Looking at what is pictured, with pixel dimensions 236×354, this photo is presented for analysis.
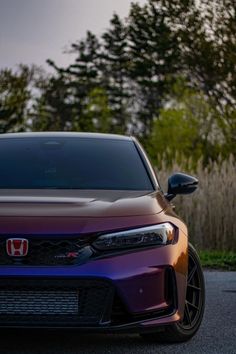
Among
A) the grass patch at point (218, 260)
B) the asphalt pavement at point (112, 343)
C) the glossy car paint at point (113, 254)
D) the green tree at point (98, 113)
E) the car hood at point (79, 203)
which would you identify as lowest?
the green tree at point (98, 113)

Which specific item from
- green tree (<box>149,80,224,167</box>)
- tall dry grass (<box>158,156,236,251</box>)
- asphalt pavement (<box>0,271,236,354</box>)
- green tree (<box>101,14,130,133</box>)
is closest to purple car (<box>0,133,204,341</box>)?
asphalt pavement (<box>0,271,236,354</box>)

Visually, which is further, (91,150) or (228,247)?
(228,247)

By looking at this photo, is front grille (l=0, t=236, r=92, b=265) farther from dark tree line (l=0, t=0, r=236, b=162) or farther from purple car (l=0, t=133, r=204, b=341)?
dark tree line (l=0, t=0, r=236, b=162)

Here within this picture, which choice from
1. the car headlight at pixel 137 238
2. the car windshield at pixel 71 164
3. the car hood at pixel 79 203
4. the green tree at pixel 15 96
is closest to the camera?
the car headlight at pixel 137 238

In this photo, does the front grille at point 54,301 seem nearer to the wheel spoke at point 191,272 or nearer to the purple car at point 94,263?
the purple car at point 94,263

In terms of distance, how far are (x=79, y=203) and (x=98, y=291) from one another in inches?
24.8

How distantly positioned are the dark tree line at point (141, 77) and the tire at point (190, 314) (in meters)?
26.2

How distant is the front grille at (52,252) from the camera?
17.9 ft

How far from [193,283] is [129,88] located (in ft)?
198

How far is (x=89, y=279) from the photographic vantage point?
17.9 ft

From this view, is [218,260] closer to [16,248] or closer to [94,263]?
[94,263]

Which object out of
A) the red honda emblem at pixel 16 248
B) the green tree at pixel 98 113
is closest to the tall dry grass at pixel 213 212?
the red honda emblem at pixel 16 248

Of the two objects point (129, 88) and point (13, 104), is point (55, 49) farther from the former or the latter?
point (13, 104)

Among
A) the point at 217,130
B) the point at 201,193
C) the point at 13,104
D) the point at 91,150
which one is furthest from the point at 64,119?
the point at 91,150
